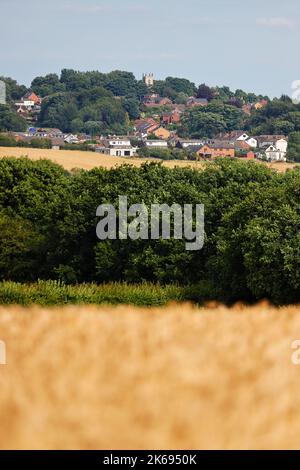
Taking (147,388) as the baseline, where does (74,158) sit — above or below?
below

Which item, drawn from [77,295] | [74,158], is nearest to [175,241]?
[77,295]

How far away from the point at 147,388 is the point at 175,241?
40.3m

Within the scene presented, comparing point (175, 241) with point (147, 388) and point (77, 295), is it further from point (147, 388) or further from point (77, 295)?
point (147, 388)

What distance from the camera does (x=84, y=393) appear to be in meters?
7.23

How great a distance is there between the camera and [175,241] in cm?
4762

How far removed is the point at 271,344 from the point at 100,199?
46112 millimetres

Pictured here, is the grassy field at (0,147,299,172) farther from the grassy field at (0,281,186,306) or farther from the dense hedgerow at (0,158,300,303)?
the grassy field at (0,281,186,306)

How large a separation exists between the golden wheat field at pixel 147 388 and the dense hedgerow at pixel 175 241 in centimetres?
2800

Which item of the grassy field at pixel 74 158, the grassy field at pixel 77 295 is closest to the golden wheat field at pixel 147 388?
the grassy field at pixel 77 295

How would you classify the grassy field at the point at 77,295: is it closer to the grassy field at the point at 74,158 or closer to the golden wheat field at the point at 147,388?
the golden wheat field at the point at 147,388

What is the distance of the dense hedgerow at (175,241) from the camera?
3928 centimetres

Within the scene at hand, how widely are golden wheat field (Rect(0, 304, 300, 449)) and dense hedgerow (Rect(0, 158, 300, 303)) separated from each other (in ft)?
91.9

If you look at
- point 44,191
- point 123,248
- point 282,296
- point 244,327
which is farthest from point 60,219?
point 244,327
